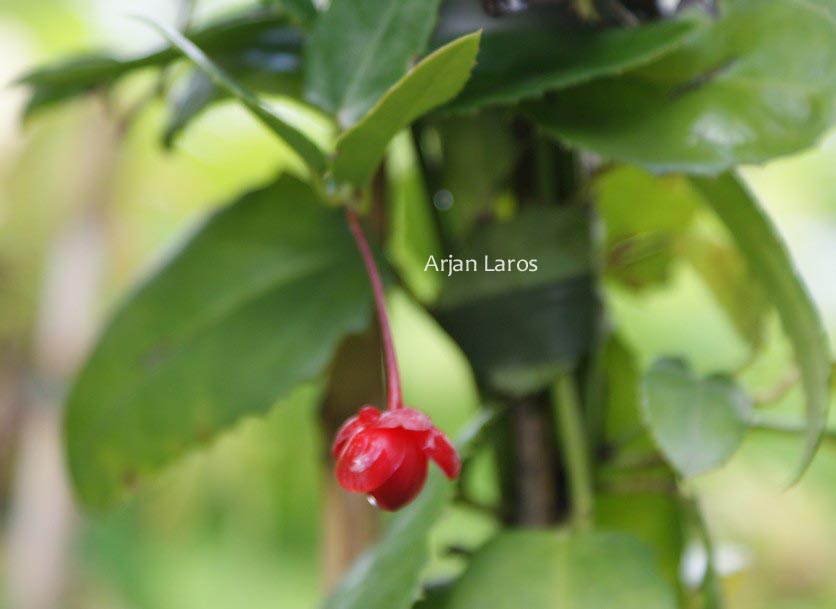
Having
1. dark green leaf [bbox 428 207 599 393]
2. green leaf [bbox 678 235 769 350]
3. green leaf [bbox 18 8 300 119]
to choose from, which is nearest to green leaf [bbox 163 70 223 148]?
green leaf [bbox 18 8 300 119]

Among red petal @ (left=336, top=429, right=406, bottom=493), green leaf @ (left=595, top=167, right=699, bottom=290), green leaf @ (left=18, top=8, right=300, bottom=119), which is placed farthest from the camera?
green leaf @ (left=595, top=167, right=699, bottom=290)

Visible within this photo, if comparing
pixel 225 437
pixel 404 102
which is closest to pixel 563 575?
pixel 404 102

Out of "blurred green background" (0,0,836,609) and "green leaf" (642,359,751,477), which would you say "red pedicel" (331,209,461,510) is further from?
"blurred green background" (0,0,836,609)

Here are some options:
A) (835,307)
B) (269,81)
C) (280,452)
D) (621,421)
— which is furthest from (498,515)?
(280,452)

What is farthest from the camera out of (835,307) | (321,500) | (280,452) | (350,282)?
(280,452)

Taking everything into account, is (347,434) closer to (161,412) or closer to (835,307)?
(161,412)

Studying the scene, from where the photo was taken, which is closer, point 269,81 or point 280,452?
point 269,81
